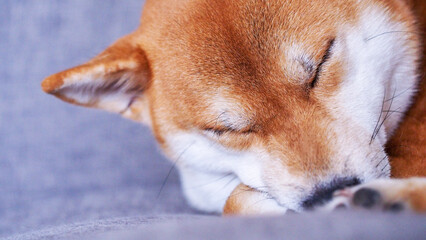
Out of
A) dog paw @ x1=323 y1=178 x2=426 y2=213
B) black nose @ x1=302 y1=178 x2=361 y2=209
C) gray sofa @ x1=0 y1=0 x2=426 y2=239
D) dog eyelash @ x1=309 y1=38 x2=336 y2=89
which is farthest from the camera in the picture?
gray sofa @ x1=0 y1=0 x2=426 y2=239

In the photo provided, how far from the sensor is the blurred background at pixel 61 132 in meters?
1.91

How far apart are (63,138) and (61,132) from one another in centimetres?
3

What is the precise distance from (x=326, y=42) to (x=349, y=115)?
19 centimetres

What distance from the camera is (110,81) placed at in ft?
4.56

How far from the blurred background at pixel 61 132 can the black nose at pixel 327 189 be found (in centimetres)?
86

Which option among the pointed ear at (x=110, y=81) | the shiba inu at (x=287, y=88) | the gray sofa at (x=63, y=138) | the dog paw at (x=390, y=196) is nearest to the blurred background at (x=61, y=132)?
the gray sofa at (x=63, y=138)

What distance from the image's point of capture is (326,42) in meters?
1.12

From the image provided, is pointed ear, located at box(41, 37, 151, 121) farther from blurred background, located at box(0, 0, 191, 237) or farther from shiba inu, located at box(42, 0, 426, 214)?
blurred background, located at box(0, 0, 191, 237)

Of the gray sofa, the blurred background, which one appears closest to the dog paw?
the gray sofa

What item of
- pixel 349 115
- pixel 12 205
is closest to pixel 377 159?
pixel 349 115

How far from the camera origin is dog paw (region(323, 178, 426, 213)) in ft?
2.68

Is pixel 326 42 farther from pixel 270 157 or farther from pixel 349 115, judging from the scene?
pixel 270 157

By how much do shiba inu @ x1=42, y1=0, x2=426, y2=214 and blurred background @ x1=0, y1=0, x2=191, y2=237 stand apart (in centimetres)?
62

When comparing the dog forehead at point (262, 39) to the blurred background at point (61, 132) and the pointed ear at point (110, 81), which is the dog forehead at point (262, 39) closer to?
the pointed ear at point (110, 81)
